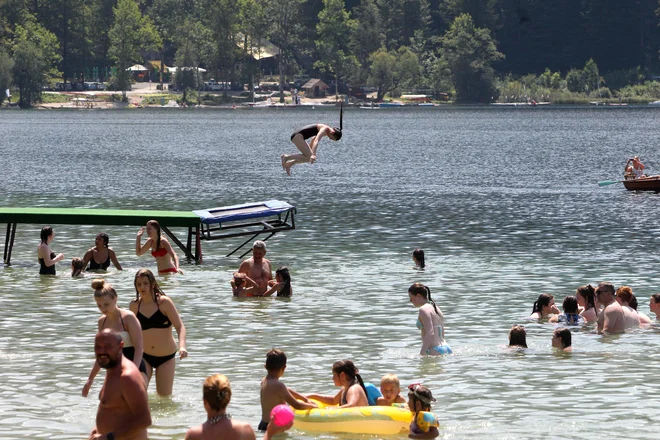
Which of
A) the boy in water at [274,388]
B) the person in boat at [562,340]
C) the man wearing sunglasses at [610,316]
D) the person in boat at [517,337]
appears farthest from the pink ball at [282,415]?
the man wearing sunglasses at [610,316]

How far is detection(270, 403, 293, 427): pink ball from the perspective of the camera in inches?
593

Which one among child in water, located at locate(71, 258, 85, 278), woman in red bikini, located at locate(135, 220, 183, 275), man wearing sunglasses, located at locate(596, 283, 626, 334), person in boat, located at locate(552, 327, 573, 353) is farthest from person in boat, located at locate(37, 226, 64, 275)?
man wearing sunglasses, located at locate(596, 283, 626, 334)

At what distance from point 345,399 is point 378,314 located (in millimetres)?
10873

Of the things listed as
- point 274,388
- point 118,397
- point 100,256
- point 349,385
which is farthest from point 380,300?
point 118,397

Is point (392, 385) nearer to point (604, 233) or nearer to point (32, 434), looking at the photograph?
point (32, 434)

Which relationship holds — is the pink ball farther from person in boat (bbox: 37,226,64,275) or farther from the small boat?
the small boat

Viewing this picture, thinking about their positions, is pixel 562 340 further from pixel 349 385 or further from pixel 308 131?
pixel 349 385

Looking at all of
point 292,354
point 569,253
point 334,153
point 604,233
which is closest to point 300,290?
point 292,354

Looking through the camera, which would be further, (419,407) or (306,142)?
(306,142)

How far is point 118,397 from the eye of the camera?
483 inches

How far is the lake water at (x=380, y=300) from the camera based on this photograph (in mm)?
19391

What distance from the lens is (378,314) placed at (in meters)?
28.2

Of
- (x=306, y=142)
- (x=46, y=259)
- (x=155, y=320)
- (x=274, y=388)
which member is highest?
(x=306, y=142)

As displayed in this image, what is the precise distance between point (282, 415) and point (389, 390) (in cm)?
293
